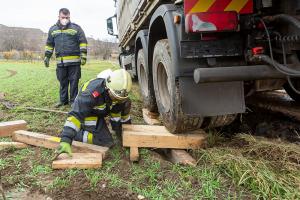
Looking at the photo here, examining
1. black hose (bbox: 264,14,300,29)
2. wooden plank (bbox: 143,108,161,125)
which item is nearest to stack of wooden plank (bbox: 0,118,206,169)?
wooden plank (bbox: 143,108,161,125)

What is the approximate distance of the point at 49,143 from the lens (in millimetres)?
3682

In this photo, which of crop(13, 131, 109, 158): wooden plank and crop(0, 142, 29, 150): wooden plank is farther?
crop(0, 142, 29, 150): wooden plank

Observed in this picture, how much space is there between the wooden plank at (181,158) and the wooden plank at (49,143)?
656mm

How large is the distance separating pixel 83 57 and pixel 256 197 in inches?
176

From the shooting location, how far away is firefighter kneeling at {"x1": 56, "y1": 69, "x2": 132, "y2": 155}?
3.44m

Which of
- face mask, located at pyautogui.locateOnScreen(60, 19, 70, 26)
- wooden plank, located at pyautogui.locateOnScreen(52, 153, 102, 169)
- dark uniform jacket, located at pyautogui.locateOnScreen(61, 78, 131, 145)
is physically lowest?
wooden plank, located at pyautogui.locateOnScreen(52, 153, 102, 169)

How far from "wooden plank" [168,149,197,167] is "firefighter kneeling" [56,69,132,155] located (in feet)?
2.25

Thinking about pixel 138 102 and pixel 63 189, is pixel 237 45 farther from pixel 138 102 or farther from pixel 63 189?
pixel 138 102

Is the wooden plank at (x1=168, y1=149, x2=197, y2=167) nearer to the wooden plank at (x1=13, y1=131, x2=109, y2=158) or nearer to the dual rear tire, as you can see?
the dual rear tire

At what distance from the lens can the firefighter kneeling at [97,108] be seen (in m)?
3.44

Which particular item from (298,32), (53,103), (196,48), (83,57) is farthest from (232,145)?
(53,103)

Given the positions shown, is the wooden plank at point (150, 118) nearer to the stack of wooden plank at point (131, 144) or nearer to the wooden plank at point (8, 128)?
the stack of wooden plank at point (131, 144)

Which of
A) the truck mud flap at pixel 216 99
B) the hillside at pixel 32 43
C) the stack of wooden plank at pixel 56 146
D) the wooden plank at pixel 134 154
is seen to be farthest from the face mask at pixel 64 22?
the hillside at pixel 32 43

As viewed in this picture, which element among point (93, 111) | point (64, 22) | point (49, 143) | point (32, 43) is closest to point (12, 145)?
point (49, 143)
